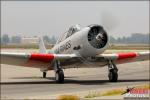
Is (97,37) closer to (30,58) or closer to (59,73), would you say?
(59,73)

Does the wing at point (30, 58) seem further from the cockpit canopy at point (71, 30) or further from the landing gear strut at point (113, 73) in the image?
the landing gear strut at point (113, 73)

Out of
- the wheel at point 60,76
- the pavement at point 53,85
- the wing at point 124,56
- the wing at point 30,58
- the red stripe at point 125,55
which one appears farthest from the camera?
the red stripe at point 125,55

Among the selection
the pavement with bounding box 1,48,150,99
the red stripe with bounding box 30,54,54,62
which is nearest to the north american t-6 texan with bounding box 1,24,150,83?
the red stripe with bounding box 30,54,54,62

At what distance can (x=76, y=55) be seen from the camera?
77.2 ft

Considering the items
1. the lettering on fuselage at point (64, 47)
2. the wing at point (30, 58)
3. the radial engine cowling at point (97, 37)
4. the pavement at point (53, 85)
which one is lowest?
the pavement at point (53, 85)

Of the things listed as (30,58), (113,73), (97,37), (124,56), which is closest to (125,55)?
(124,56)

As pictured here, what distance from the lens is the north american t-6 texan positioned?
74.3ft

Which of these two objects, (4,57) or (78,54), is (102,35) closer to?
(78,54)

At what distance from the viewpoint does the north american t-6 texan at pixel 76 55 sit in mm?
22656

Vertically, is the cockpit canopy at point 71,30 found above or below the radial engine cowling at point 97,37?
above

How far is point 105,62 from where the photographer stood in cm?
2462

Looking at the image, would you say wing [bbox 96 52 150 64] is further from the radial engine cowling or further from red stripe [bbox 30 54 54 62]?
red stripe [bbox 30 54 54 62]

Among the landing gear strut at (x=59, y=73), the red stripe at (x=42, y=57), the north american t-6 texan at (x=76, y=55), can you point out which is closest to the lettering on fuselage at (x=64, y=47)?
the north american t-6 texan at (x=76, y=55)

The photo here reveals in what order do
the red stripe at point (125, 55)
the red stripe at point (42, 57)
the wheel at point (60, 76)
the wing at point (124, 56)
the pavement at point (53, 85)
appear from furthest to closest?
the red stripe at point (125, 55)
the wing at point (124, 56)
the wheel at point (60, 76)
the red stripe at point (42, 57)
the pavement at point (53, 85)
